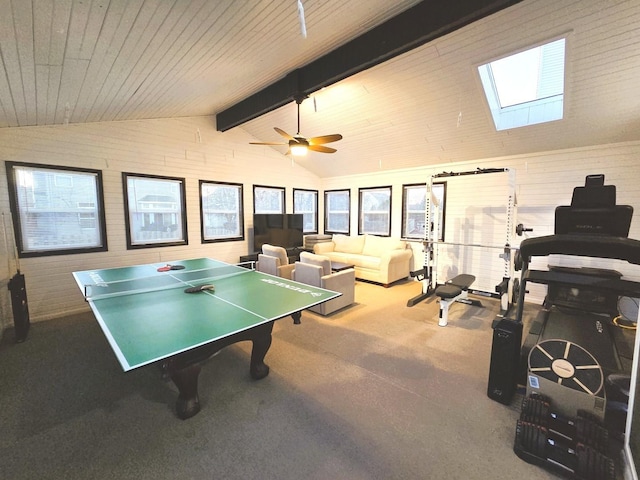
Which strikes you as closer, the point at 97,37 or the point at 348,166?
Result: the point at 97,37

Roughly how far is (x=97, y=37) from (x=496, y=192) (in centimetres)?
588

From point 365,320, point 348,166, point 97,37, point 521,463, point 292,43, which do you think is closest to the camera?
point 521,463

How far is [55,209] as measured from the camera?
4.01 metres

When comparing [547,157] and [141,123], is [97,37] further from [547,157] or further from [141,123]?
A: [547,157]

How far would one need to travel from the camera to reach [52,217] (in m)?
4.00

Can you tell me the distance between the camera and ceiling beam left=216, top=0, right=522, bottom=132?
2.29m

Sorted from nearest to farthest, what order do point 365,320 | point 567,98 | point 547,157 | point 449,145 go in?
point 567,98 < point 365,320 < point 547,157 < point 449,145

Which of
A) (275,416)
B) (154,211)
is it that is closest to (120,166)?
(154,211)

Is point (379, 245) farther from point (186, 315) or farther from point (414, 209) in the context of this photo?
point (186, 315)

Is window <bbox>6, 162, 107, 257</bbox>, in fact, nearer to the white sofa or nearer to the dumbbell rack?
the white sofa

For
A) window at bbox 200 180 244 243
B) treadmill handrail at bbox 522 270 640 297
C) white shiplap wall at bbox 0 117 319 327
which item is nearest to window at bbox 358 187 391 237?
white shiplap wall at bbox 0 117 319 327

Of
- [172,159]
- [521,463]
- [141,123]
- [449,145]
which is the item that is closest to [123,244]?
[172,159]

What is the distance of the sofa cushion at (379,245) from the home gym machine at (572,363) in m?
3.35

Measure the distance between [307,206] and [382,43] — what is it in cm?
529
